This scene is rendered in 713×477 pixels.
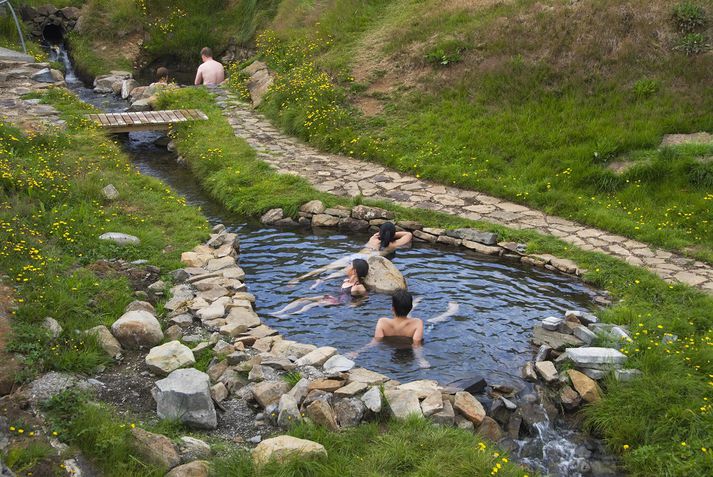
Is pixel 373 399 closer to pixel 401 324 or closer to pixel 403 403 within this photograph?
pixel 403 403

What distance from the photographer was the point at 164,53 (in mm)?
26688

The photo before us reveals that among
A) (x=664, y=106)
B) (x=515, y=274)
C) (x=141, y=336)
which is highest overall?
(x=664, y=106)

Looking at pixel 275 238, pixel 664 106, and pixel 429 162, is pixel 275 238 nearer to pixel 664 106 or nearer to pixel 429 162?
pixel 429 162

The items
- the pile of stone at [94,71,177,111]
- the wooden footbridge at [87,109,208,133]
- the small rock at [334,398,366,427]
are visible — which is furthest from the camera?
the pile of stone at [94,71,177,111]

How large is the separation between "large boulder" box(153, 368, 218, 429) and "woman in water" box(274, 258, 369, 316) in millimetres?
3116

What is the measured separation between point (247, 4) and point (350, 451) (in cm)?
2344

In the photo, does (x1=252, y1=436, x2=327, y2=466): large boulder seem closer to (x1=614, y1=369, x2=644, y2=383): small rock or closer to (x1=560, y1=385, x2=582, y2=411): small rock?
(x1=560, y1=385, x2=582, y2=411): small rock

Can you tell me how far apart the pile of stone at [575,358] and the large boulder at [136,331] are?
4617 mm

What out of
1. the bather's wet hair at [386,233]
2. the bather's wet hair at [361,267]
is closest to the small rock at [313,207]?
the bather's wet hair at [386,233]

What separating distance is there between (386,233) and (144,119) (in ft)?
30.4

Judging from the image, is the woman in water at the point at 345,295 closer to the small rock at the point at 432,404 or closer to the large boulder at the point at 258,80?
the small rock at the point at 432,404

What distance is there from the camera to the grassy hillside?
12906 millimetres

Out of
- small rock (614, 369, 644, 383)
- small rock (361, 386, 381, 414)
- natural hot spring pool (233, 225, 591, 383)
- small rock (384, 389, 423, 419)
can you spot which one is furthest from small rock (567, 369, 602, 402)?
small rock (361, 386, 381, 414)

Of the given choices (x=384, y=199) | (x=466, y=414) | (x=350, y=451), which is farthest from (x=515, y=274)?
(x=350, y=451)
